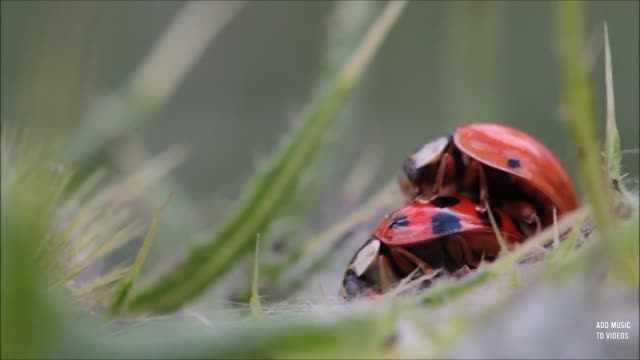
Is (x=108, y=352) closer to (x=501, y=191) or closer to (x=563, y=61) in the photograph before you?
(x=563, y=61)

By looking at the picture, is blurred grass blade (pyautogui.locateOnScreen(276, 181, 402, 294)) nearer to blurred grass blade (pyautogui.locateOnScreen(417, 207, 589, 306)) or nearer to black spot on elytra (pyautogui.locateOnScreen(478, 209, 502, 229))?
black spot on elytra (pyautogui.locateOnScreen(478, 209, 502, 229))

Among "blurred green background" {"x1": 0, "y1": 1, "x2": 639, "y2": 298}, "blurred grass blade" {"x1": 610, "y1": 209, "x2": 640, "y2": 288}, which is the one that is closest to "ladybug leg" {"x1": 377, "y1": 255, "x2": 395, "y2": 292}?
"blurred green background" {"x1": 0, "y1": 1, "x2": 639, "y2": 298}

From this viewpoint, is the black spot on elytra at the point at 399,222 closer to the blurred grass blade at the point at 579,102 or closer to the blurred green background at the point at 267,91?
the blurred green background at the point at 267,91

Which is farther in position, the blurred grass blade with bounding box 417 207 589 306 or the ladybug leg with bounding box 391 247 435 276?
the ladybug leg with bounding box 391 247 435 276

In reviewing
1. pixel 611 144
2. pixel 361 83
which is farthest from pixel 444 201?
pixel 361 83

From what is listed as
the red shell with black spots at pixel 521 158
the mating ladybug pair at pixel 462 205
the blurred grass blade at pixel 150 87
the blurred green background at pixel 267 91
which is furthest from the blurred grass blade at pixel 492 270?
the blurred grass blade at pixel 150 87
